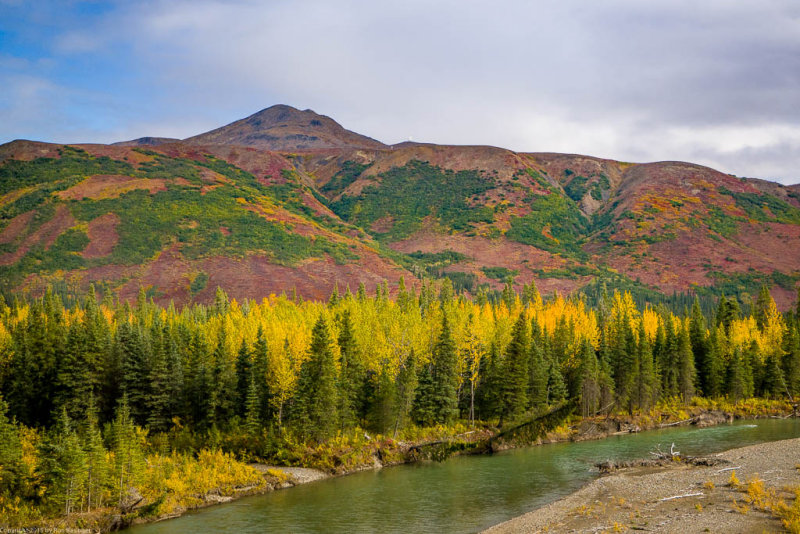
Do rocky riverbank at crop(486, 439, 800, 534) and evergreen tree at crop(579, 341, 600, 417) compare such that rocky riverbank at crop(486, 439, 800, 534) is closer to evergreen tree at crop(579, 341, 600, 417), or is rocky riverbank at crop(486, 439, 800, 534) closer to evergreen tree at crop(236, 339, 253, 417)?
evergreen tree at crop(579, 341, 600, 417)

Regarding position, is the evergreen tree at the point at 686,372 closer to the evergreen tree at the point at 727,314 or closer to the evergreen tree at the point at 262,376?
the evergreen tree at the point at 727,314

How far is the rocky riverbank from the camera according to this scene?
118 feet

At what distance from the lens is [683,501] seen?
4094 cm

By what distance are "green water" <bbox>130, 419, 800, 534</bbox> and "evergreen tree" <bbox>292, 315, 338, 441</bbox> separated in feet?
18.3

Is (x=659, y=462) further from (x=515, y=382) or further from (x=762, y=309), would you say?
(x=762, y=309)

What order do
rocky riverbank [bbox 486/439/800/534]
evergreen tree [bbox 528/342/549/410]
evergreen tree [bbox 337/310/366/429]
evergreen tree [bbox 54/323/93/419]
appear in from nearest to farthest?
rocky riverbank [bbox 486/439/800/534] → evergreen tree [bbox 54/323/93/419] → evergreen tree [bbox 337/310/366/429] → evergreen tree [bbox 528/342/549/410]

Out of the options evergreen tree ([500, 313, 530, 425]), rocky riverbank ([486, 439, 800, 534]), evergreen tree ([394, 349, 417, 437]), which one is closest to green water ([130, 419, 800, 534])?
rocky riverbank ([486, 439, 800, 534])

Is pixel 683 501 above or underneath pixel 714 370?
underneath

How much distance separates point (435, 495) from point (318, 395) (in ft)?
52.1

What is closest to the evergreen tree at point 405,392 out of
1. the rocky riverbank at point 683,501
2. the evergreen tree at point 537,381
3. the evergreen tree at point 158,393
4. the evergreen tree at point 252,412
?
the evergreen tree at point 252,412

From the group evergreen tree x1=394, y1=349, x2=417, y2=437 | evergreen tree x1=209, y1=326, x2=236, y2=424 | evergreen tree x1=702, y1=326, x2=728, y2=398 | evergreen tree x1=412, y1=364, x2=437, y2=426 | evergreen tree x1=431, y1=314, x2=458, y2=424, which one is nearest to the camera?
evergreen tree x1=209, y1=326, x2=236, y2=424

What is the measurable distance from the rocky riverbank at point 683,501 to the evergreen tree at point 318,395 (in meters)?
23.9

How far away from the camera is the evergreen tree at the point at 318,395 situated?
61.2m

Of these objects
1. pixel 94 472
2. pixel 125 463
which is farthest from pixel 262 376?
pixel 94 472
